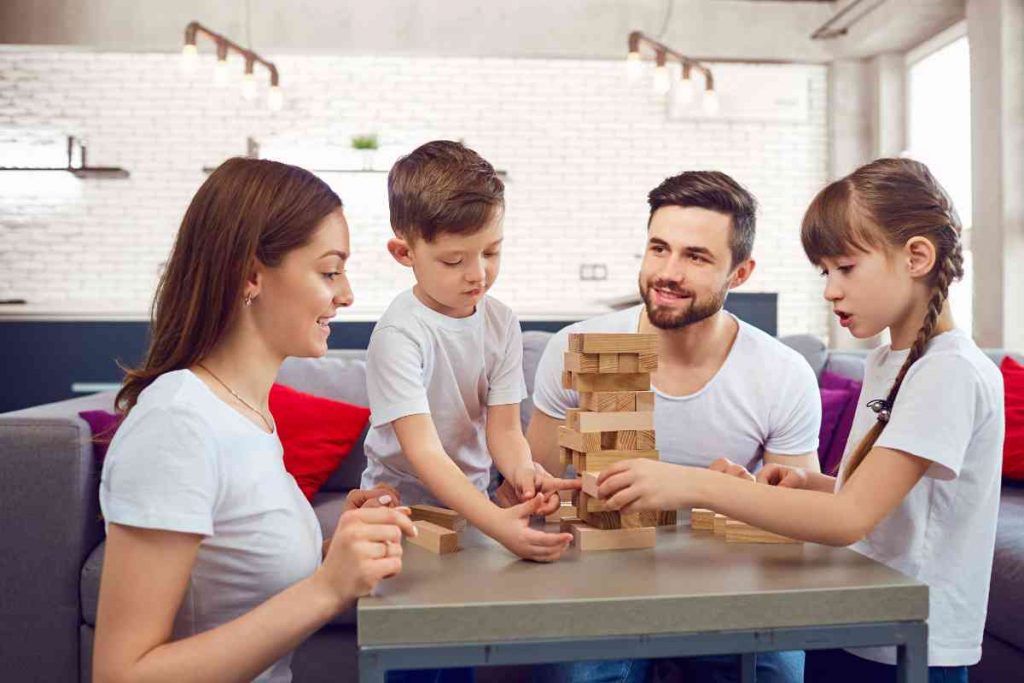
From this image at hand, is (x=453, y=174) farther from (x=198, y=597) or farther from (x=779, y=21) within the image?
(x=779, y=21)

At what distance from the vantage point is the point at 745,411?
6.92 feet

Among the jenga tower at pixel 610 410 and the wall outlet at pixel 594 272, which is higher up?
the wall outlet at pixel 594 272

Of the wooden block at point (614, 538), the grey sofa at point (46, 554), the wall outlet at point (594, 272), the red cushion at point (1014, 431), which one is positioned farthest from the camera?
the wall outlet at point (594, 272)

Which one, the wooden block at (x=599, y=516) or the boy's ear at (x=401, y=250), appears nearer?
the wooden block at (x=599, y=516)

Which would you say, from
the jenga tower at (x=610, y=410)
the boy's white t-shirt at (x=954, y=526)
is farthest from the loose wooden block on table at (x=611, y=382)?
the boy's white t-shirt at (x=954, y=526)

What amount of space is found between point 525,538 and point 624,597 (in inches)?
8.2

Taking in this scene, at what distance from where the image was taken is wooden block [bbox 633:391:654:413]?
53.4 inches

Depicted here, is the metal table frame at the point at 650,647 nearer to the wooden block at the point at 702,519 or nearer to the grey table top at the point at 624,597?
the grey table top at the point at 624,597

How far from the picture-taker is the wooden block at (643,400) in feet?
4.45

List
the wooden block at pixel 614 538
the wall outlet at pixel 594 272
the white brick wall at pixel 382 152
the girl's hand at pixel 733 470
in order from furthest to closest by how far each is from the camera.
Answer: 1. the wall outlet at pixel 594 272
2. the white brick wall at pixel 382 152
3. the girl's hand at pixel 733 470
4. the wooden block at pixel 614 538

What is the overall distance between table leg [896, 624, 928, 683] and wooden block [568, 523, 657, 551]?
342 millimetres

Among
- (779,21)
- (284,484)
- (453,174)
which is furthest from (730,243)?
(779,21)

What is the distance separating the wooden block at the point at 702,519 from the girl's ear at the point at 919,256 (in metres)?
0.46

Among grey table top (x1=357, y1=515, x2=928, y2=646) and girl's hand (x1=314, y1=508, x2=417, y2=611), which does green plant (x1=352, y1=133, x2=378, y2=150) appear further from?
girl's hand (x1=314, y1=508, x2=417, y2=611)
